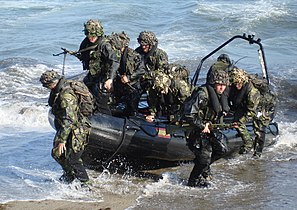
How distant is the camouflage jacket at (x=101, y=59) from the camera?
7895mm

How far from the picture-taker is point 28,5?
2864 cm

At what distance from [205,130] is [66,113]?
62.8 inches

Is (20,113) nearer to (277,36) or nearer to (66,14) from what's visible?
(277,36)

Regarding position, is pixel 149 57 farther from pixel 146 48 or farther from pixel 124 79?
pixel 124 79

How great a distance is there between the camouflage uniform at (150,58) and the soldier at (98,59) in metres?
0.45

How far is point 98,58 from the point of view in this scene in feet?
26.4

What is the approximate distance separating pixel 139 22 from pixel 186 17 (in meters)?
1.89

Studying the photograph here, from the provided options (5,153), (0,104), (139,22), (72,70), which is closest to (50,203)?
(5,153)

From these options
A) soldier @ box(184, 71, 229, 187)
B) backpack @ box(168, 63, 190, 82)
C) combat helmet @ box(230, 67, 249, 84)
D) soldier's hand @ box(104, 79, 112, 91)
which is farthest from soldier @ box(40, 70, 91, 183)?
combat helmet @ box(230, 67, 249, 84)

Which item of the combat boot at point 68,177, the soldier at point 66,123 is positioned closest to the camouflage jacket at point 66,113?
the soldier at point 66,123

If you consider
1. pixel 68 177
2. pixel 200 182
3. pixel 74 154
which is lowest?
pixel 200 182

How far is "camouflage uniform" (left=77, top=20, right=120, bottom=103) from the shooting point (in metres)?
7.88

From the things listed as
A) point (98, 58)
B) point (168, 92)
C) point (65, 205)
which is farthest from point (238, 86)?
point (65, 205)

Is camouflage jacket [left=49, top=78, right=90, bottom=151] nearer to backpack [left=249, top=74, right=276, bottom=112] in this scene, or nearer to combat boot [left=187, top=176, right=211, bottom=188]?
combat boot [left=187, top=176, right=211, bottom=188]
